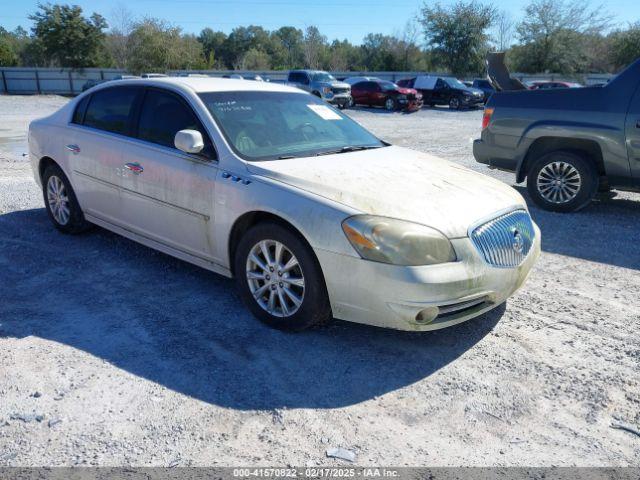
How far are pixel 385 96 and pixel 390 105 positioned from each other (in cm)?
50

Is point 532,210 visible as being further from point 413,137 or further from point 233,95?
point 413,137

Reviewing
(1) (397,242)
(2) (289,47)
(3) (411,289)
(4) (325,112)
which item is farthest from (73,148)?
(2) (289,47)

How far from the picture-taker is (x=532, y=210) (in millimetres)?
7398

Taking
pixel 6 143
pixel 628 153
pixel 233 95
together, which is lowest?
pixel 6 143

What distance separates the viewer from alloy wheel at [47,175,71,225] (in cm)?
576

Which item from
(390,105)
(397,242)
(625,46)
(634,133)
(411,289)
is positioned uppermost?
(625,46)

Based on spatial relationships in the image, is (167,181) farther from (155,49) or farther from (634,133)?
(155,49)

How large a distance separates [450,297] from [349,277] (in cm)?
61

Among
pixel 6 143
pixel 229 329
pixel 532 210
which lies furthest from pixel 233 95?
pixel 6 143

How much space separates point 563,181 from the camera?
7.22m

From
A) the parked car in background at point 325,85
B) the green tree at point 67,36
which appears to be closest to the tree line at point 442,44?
the green tree at point 67,36

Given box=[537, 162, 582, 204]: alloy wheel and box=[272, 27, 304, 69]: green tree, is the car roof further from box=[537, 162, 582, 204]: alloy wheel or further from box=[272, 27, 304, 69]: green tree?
box=[272, 27, 304, 69]: green tree

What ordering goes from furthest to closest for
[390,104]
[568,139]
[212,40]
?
[212,40]
[390,104]
[568,139]

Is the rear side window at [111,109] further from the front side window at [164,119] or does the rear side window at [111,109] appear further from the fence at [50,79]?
the fence at [50,79]
